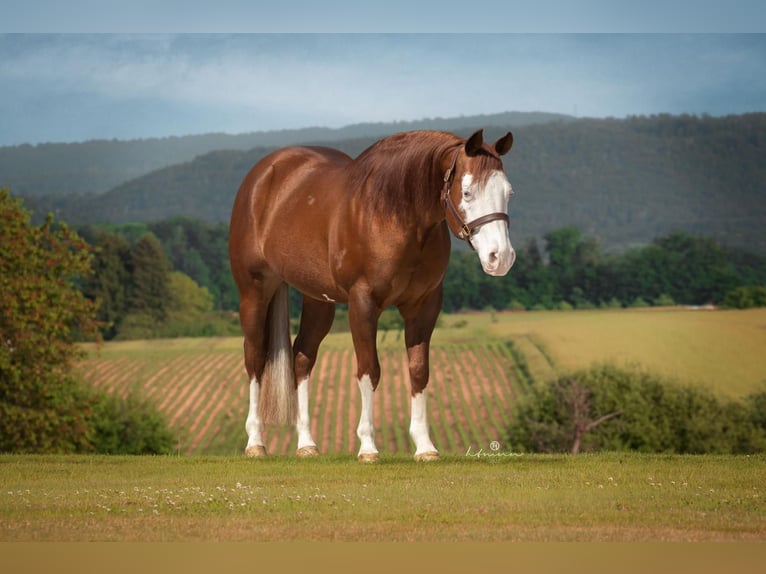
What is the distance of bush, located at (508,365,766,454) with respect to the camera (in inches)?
2197

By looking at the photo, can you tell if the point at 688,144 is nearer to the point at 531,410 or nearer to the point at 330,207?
the point at 531,410

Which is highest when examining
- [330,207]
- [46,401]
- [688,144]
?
[688,144]

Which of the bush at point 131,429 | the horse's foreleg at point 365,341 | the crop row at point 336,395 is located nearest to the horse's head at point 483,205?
the horse's foreleg at point 365,341

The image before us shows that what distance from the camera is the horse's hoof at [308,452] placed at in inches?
369

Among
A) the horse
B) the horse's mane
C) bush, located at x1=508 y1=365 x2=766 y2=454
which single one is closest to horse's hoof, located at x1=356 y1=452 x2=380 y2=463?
the horse

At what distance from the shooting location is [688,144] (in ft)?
368

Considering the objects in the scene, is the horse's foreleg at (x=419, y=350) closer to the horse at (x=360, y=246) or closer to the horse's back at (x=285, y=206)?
the horse at (x=360, y=246)

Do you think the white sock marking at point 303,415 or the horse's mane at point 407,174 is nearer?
the horse's mane at point 407,174

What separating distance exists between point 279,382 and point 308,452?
27.5 inches

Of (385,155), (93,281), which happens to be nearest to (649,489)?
(385,155)

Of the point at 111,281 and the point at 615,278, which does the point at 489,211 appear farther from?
the point at 615,278

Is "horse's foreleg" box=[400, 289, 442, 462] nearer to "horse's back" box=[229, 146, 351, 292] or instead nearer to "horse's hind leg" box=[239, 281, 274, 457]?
"horse's back" box=[229, 146, 351, 292]

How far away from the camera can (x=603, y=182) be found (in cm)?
11875

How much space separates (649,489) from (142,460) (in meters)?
4.79
